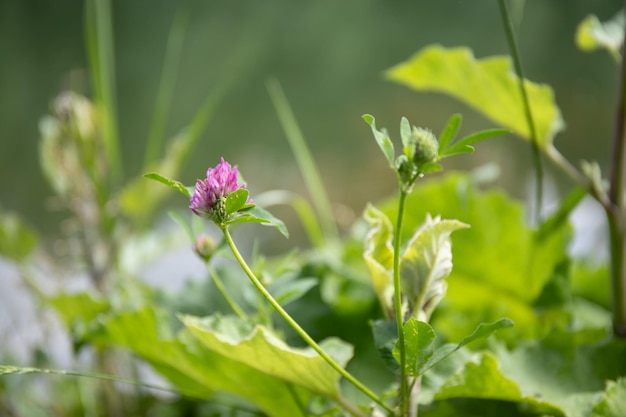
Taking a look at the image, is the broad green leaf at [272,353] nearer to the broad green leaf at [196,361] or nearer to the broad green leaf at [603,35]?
the broad green leaf at [196,361]

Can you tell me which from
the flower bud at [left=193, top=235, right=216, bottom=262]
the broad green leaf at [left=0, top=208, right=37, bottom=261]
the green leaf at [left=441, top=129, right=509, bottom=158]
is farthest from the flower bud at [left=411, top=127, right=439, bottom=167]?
the broad green leaf at [left=0, top=208, right=37, bottom=261]

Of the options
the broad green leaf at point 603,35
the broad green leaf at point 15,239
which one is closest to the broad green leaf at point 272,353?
the broad green leaf at point 603,35

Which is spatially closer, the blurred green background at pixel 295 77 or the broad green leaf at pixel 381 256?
the broad green leaf at pixel 381 256

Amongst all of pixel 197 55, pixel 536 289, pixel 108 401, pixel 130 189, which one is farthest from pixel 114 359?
pixel 197 55

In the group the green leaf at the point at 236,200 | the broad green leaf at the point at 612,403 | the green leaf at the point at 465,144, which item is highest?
the green leaf at the point at 236,200

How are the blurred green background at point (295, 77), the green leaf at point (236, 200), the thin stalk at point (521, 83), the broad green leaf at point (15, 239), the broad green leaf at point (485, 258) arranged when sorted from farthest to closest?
the blurred green background at point (295, 77), the broad green leaf at point (15, 239), the broad green leaf at point (485, 258), the thin stalk at point (521, 83), the green leaf at point (236, 200)

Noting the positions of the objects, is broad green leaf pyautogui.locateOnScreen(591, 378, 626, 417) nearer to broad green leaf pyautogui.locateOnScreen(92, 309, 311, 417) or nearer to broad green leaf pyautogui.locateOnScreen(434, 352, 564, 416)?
broad green leaf pyautogui.locateOnScreen(434, 352, 564, 416)

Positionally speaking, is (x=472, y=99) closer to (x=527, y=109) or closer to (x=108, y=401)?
(x=527, y=109)

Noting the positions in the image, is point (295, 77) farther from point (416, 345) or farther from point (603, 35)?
point (416, 345)
